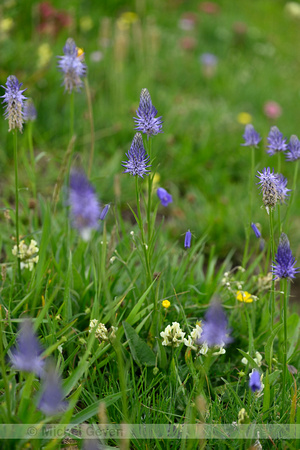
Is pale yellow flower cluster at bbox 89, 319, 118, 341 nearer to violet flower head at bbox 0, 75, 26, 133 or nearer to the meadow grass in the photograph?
the meadow grass

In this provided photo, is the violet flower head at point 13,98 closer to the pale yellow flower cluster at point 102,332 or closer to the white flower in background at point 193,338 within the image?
the pale yellow flower cluster at point 102,332

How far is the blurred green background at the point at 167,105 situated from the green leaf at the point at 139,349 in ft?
2.59

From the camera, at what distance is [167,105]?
4402 millimetres

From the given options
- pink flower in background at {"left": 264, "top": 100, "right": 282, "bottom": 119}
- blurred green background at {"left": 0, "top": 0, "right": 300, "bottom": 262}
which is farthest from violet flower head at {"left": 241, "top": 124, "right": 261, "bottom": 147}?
pink flower in background at {"left": 264, "top": 100, "right": 282, "bottom": 119}

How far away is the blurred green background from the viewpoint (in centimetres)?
338

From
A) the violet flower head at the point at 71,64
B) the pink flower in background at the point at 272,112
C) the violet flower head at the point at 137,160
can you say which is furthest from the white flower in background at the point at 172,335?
the pink flower in background at the point at 272,112

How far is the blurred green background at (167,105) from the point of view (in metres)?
3.38

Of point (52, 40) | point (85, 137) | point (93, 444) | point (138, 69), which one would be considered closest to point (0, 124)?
point (85, 137)

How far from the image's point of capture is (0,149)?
3471 millimetres

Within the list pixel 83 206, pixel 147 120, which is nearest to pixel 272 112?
pixel 147 120

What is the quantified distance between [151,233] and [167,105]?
2918 millimetres

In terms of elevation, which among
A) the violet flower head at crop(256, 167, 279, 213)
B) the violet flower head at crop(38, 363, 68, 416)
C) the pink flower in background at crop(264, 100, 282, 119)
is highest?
the pink flower in background at crop(264, 100, 282, 119)

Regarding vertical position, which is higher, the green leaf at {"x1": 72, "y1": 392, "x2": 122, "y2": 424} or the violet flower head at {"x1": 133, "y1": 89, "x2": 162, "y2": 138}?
the violet flower head at {"x1": 133, "y1": 89, "x2": 162, "y2": 138}

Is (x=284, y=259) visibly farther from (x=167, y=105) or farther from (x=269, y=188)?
(x=167, y=105)
